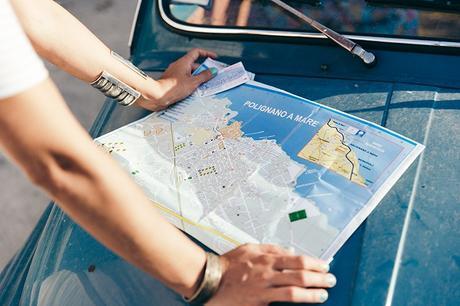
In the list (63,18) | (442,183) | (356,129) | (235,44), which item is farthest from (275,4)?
(442,183)

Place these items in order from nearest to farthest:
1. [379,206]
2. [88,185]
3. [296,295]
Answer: [88,185]
[296,295]
[379,206]

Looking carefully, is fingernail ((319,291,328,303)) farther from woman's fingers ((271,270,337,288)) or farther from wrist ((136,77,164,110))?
wrist ((136,77,164,110))

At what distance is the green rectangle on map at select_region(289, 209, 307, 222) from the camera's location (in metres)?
1.20

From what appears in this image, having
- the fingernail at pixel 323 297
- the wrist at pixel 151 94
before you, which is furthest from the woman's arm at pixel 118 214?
the wrist at pixel 151 94

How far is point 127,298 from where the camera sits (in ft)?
3.98

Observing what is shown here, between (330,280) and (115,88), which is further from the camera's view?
(115,88)

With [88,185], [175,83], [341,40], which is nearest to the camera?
[88,185]

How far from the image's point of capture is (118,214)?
96 cm

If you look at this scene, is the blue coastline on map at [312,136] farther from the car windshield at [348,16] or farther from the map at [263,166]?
the car windshield at [348,16]

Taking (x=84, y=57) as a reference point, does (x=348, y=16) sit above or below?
above

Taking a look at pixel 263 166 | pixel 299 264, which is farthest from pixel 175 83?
pixel 299 264

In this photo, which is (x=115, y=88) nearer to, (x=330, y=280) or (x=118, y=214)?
(x=118, y=214)

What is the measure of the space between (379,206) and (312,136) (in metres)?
0.24

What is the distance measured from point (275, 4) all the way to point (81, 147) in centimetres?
85
